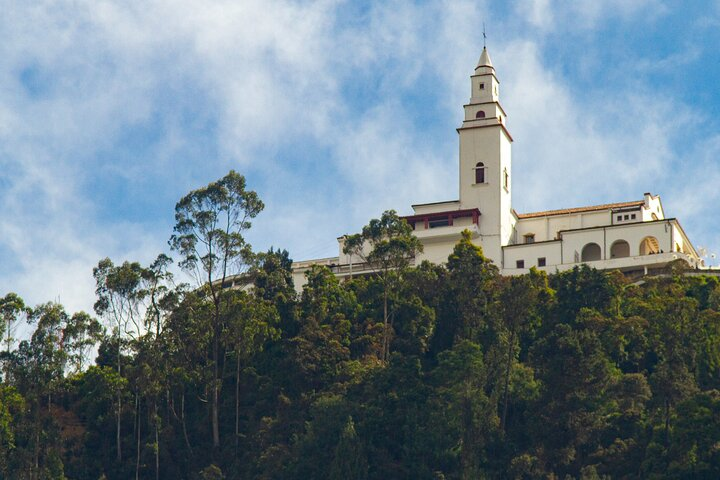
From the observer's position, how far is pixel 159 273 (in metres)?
Result: 69.9

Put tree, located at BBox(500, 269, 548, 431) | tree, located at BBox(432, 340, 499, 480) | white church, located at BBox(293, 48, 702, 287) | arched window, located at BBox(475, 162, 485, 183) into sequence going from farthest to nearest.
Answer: arched window, located at BBox(475, 162, 485, 183)
white church, located at BBox(293, 48, 702, 287)
tree, located at BBox(500, 269, 548, 431)
tree, located at BBox(432, 340, 499, 480)

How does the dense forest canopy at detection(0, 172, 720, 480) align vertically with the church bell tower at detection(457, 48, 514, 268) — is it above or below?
below

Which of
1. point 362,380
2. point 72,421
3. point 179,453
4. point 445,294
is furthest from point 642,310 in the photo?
point 72,421

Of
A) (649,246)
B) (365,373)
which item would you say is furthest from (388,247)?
(649,246)

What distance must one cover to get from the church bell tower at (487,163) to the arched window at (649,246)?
731cm

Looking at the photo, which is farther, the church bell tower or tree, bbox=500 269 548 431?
the church bell tower

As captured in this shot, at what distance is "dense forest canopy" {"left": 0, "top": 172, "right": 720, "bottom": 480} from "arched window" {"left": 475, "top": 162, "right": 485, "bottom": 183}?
10740 mm

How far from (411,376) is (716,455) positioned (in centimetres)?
1359

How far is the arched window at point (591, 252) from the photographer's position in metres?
79.4

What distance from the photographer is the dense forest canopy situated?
59.8 meters

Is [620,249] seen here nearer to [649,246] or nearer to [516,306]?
[649,246]

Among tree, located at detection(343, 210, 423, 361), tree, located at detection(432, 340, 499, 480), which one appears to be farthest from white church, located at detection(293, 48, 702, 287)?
tree, located at detection(432, 340, 499, 480)

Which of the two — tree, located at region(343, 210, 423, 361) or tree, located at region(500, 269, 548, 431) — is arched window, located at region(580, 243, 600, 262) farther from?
tree, located at region(500, 269, 548, 431)

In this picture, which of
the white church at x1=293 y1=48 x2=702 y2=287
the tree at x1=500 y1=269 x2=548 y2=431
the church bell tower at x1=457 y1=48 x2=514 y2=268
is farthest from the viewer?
the church bell tower at x1=457 y1=48 x2=514 y2=268
